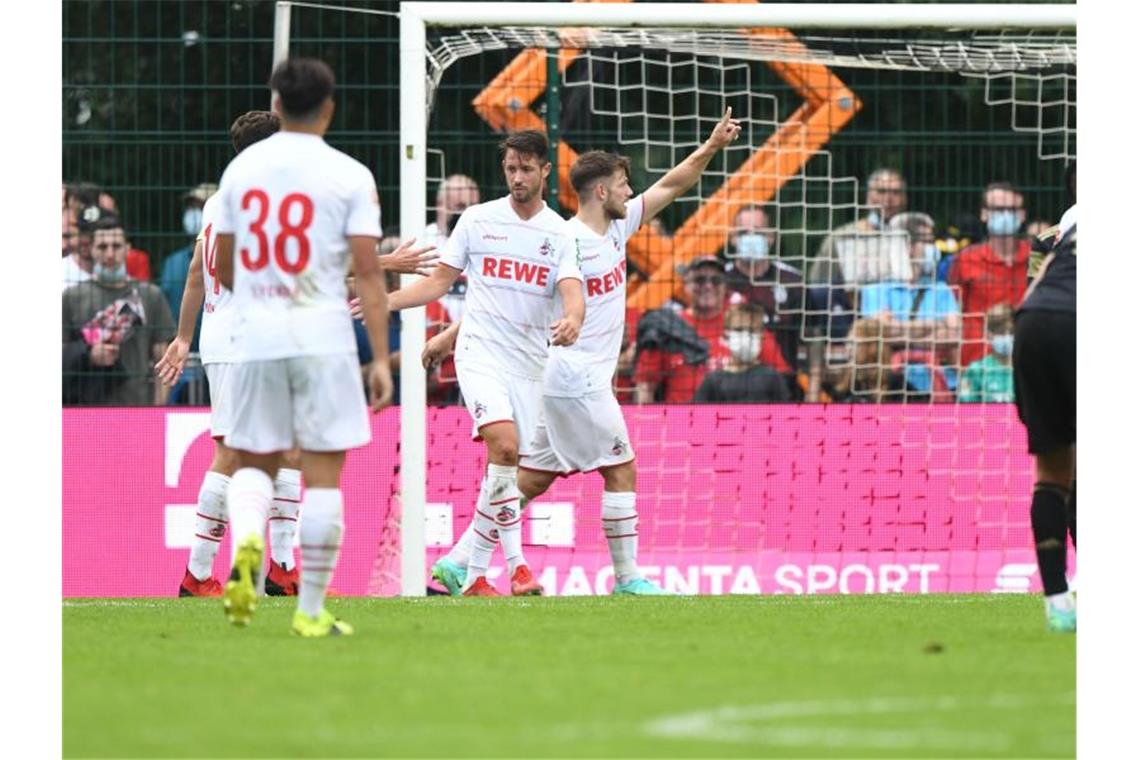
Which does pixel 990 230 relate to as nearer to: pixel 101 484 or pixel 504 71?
pixel 504 71

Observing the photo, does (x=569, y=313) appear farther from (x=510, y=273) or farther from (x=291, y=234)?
(x=291, y=234)

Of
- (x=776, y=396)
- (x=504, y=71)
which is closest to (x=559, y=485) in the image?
(x=776, y=396)

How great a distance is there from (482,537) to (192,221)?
150 inches

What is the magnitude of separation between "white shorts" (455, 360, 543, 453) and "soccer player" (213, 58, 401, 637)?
3.92 m

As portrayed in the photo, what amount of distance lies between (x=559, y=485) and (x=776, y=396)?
1.67m

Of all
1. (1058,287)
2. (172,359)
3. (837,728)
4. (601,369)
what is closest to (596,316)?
(601,369)

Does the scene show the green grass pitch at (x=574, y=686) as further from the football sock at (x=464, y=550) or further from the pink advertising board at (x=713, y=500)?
the pink advertising board at (x=713, y=500)

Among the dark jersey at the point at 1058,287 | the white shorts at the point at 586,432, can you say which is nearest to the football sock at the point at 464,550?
the white shorts at the point at 586,432

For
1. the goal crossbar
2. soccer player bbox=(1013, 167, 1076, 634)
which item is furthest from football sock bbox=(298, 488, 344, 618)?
the goal crossbar

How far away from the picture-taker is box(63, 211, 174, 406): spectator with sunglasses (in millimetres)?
15445

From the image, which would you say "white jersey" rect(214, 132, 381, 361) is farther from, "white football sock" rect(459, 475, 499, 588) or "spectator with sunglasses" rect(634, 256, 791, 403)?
"spectator with sunglasses" rect(634, 256, 791, 403)

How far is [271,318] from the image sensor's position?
866 centimetres

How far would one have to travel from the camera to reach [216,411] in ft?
40.5
